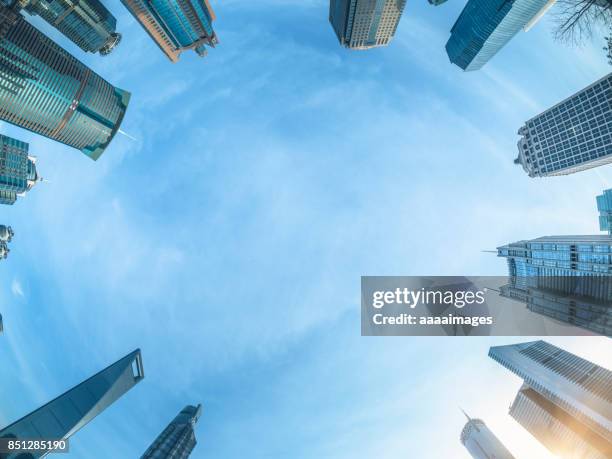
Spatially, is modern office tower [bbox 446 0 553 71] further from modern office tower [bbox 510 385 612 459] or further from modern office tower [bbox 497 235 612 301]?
modern office tower [bbox 510 385 612 459]

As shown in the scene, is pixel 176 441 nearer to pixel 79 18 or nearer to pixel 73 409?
pixel 73 409

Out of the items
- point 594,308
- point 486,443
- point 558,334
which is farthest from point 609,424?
point 486,443

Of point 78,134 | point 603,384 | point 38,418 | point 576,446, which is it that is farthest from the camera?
point 78,134

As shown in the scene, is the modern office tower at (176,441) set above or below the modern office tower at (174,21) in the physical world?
below

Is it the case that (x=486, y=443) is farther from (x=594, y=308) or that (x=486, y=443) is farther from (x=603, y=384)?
(x=594, y=308)

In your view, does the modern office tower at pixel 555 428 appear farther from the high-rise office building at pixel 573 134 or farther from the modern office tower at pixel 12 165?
the modern office tower at pixel 12 165

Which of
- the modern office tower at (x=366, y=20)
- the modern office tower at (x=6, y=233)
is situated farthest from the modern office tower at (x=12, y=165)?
the modern office tower at (x=366, y=20)
